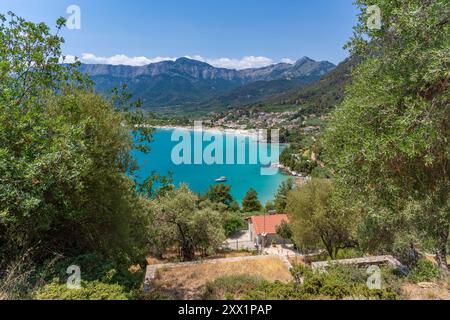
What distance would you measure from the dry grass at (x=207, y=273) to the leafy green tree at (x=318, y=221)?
22.0 ft

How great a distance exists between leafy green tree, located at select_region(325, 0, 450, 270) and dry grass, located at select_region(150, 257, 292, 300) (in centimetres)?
440

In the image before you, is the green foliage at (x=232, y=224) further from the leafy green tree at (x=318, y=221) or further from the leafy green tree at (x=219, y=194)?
the leafy green tree at (x=318, y=221)

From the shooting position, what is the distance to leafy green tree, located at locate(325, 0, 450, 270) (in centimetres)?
470

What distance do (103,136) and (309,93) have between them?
662ft

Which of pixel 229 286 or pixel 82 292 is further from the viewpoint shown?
pixel 229 286

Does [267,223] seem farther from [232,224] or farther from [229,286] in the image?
[229,286]

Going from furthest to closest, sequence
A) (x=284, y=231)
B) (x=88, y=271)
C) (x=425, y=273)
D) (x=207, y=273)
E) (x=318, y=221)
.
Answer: (x=284, y=231)
(x=318, y=221)
(x=207, y=273)
(x=425, y=273)
(x=88, y=271)

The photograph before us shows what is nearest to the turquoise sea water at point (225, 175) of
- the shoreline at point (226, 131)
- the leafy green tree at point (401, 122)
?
the shoreline at point (226, 131)

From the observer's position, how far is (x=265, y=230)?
32.5m

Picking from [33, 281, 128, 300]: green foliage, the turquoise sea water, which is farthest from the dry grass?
the turquoise sea water

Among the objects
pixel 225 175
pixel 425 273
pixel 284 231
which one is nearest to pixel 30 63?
pixel 425 273

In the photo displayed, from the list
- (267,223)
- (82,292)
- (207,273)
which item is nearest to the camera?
(82,292)

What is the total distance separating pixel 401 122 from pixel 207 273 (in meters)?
8.12

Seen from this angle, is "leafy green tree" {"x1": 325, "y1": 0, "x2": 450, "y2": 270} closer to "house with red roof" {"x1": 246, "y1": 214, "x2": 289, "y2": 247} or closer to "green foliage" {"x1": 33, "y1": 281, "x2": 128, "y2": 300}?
"green foliage" {"x1": 33, "y1": 281, "x2": 128, "y2": 300}
